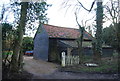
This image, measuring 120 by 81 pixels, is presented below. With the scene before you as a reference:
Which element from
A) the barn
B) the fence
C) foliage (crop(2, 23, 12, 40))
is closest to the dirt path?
the fence

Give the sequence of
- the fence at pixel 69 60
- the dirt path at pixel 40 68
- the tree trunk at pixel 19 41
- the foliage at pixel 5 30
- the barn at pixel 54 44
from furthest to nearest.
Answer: the barn at pixel 54 44, the fence at pixel 69 60, the dirt path at pixel 40 68, the tree trunk at pixel 19 41, the foliage at pixel 5 30

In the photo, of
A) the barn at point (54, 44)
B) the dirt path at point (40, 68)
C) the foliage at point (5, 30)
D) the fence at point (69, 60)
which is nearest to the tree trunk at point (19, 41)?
the foliage at point (5, 30)

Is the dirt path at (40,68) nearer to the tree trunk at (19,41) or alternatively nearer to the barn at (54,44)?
the tree trunk at (19,41)

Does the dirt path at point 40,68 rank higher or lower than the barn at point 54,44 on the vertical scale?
lower

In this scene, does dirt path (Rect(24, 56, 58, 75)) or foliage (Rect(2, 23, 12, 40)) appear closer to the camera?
foliage (Rect(2, 23, 12, 40))

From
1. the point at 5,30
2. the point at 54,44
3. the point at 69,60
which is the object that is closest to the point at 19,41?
the point at 5,30

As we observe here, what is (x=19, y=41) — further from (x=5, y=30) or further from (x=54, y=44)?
(x=54, y=44)

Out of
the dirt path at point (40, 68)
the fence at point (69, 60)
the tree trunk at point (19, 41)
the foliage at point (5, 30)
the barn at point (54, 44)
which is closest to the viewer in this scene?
the foliage at point (5, 30)

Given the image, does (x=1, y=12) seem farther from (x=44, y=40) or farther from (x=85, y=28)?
(x=44, y=40)

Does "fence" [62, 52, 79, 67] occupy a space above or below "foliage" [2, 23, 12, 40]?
below

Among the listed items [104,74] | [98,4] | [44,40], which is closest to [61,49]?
[44,40]

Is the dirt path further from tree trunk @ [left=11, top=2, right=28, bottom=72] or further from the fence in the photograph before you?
tree trunk @ [left=11, top=2, right=28, bottom=72]

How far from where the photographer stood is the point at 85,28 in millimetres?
11797

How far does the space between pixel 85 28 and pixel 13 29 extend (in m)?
7.37
